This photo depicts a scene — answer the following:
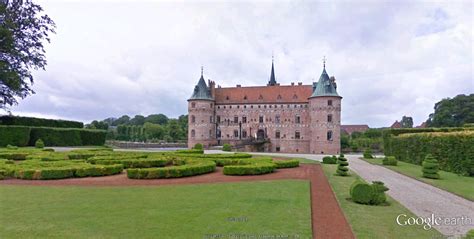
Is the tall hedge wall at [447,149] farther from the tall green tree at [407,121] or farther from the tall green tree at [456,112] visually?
the tall green tree at [407,121]

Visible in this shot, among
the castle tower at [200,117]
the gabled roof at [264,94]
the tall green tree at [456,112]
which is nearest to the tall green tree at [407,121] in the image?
the tall green tree at [456,112]

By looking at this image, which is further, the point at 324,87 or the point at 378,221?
the point at 324,87

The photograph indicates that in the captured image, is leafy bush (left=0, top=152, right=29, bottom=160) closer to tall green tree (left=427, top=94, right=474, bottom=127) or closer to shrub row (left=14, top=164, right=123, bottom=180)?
shrub row (left=14, top=164, right=123, bottom=180)

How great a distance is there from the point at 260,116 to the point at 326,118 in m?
12.0

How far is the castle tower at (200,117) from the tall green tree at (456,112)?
45.8 m

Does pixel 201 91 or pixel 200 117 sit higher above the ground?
pixel 201 91

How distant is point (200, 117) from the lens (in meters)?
55.5

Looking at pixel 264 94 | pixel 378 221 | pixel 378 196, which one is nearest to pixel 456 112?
pixel 264 94

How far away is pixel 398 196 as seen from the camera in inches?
474

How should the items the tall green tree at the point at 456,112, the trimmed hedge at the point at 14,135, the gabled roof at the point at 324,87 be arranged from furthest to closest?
the tall green tree at the point at 456,112 → the gabled roof at the point at 324,87 → the trimmed hedge at the point at 14,135

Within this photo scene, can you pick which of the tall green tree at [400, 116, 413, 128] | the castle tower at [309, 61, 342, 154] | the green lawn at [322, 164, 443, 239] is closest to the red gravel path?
the green lawn at [322, 164, 443, 239]

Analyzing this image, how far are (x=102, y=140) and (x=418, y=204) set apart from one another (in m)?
41.2

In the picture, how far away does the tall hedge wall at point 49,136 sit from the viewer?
1259 inches

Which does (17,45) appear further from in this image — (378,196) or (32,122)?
(378,196)
